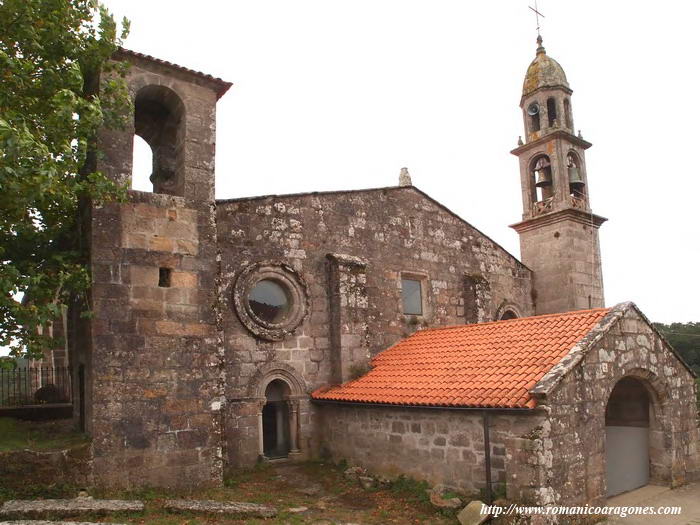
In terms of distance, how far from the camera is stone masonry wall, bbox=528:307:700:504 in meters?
9.47

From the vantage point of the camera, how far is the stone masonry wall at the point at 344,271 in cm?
1317

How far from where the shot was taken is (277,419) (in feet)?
45.8

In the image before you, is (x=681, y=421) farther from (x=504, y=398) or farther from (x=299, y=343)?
(x=299, y=343)

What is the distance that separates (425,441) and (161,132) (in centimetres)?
893

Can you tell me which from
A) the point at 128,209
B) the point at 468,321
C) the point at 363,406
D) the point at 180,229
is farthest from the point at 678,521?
the point at 128,209

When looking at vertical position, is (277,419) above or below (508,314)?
below

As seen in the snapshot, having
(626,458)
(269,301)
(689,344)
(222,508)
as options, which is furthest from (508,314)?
(689,344)

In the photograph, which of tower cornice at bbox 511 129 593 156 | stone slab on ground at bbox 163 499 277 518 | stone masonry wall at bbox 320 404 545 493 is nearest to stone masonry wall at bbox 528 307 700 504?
stone masonry wall at bbox 320 404 545 493

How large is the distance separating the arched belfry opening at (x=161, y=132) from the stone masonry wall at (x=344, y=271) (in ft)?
5.16

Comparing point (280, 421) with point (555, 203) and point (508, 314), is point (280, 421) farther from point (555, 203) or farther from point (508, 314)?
point (555, 203)

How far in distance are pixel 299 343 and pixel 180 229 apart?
4194mm

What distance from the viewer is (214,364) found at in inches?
452

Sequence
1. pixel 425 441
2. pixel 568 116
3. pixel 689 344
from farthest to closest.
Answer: pixel 689 344 < pixel 568 116 < pixel 425 441

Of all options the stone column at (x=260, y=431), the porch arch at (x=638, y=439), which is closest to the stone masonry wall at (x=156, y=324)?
the stone column at (x=260, y=431)
